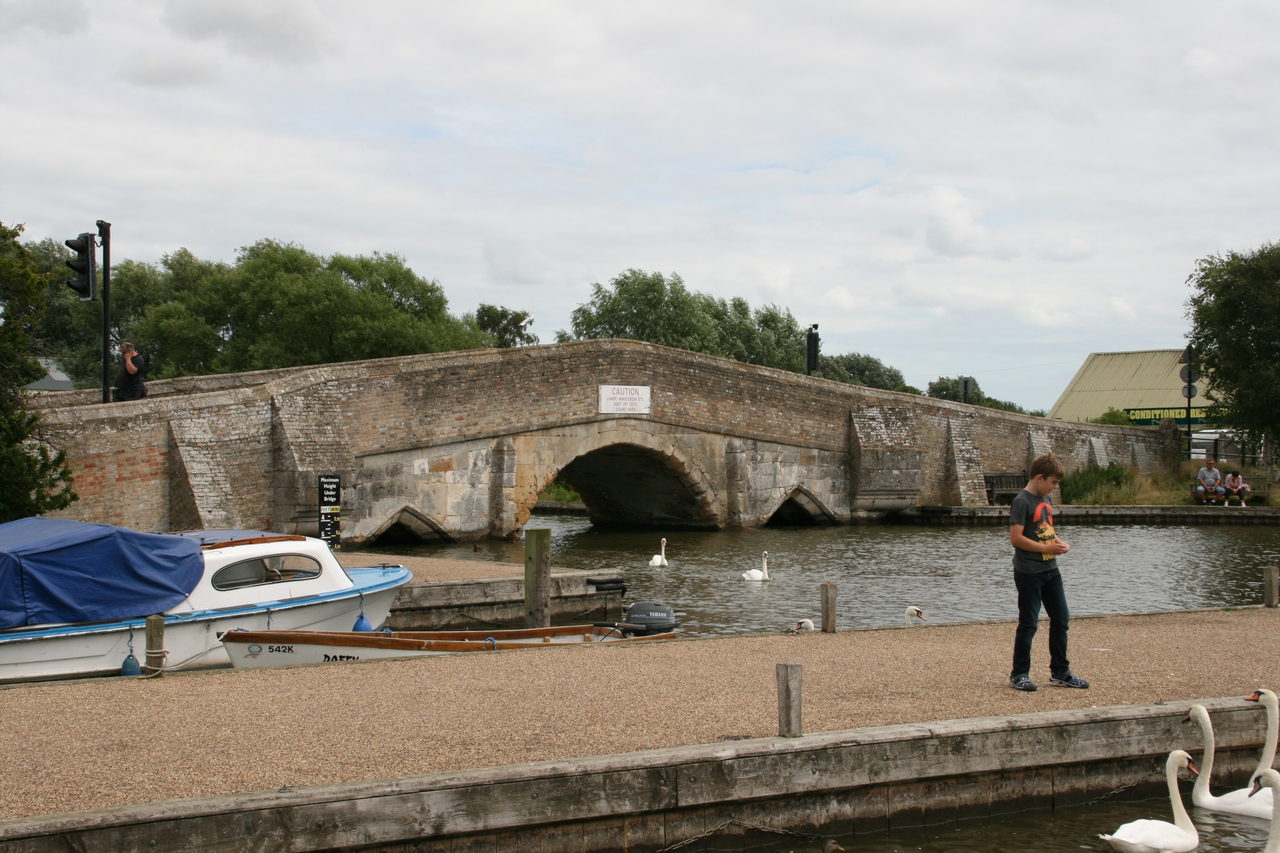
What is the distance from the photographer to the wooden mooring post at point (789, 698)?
21.4 feet

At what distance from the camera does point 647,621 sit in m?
12.4

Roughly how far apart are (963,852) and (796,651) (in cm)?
341

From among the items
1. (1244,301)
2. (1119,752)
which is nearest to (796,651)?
(1119,752)

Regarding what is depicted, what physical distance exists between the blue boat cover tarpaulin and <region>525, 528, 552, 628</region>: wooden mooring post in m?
3.44

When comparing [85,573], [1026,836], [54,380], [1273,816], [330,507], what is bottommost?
[1026,836]

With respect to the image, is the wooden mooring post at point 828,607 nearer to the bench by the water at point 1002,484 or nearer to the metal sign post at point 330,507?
the metal sign post at point 330,507

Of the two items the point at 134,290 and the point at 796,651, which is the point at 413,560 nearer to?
the point at 796,651

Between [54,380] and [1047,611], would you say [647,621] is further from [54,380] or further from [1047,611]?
[54,380]

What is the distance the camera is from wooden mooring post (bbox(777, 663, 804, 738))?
6.52 metres

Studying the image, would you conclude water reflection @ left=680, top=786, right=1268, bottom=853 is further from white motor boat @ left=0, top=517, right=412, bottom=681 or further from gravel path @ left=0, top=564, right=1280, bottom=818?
white motor boat @ left=0, top=517, right=412, bottom=681

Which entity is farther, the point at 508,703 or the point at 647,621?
the point at 647,621

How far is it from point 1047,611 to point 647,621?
16.1 feet

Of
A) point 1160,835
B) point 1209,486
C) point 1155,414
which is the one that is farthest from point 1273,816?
point 1155,414

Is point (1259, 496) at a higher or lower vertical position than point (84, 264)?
lower
